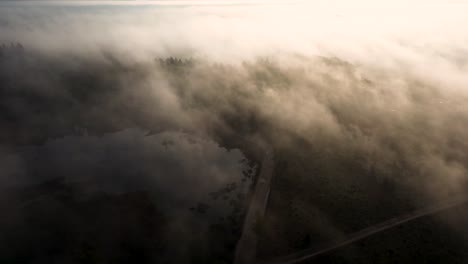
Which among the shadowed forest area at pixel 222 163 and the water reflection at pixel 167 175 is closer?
the shadowed forest area at pixel 222 163

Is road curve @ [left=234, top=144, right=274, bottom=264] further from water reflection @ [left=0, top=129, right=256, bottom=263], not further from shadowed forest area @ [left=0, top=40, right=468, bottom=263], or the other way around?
water reflection @ [left=0, top=129, right=256, bottom=263]

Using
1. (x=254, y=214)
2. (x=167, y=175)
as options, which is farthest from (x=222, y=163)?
(x=254, y=214)

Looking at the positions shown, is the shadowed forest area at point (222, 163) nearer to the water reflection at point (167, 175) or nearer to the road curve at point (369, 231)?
the water reflection at point (167, 175)

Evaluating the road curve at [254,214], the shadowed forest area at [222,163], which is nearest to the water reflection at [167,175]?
the shadowed forest area at [222,163]

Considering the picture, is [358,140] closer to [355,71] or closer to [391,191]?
[391,191]

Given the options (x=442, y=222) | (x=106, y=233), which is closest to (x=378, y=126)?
(x=442, y=222)

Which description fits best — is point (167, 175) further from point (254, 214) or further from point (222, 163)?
point (254, 214)
